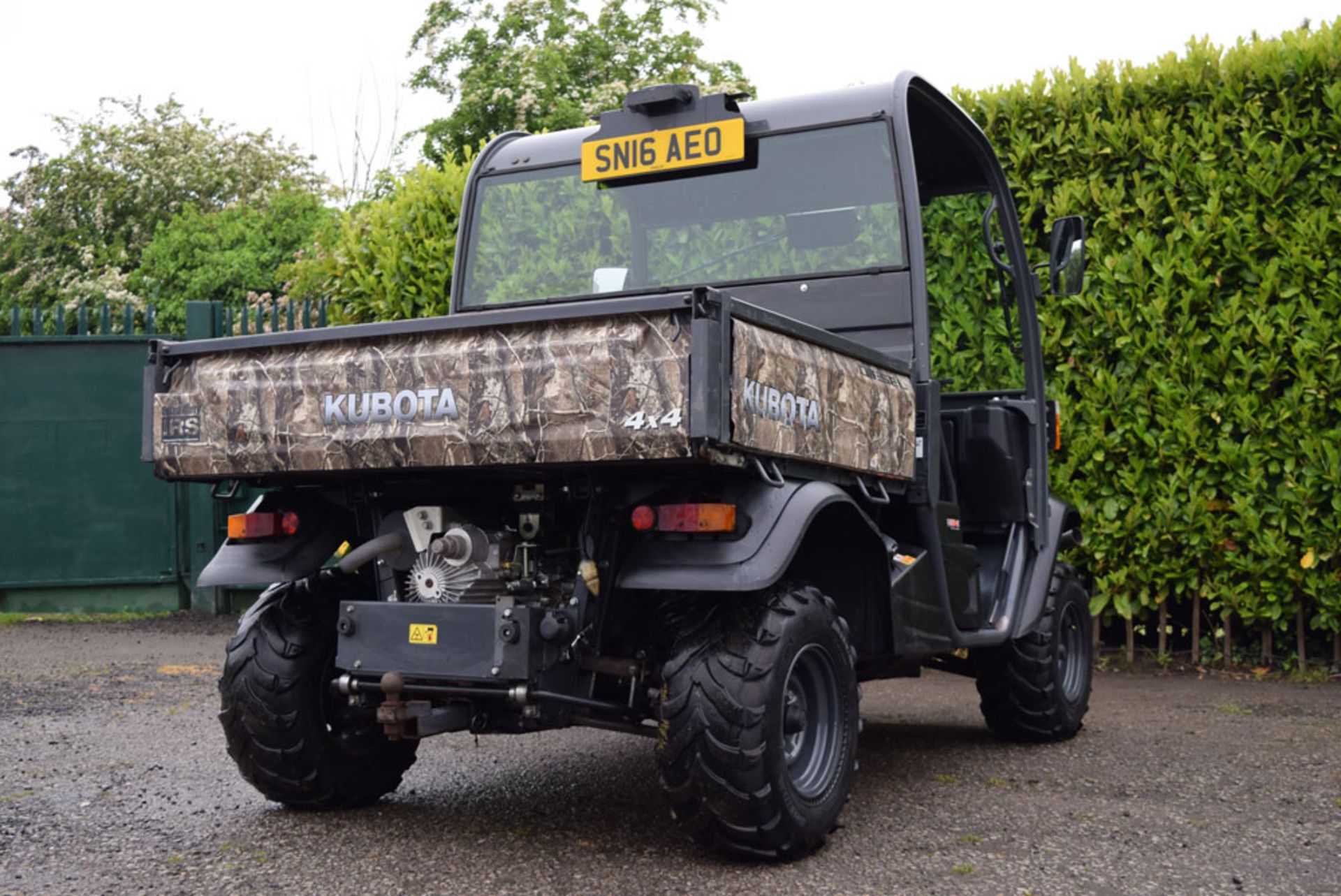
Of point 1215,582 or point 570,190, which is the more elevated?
Result: point 570,190

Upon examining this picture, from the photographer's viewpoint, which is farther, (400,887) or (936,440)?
(936,440)

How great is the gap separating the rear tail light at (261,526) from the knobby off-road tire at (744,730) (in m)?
1.47

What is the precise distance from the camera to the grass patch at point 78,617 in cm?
1048

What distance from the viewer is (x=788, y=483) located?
4.23m

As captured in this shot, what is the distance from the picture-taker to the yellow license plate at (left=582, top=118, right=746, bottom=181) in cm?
562

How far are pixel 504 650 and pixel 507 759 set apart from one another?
82.4 inches

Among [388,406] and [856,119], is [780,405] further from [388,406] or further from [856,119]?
[856,119]

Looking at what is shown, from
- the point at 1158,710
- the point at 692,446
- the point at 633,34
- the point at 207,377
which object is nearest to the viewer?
the point at 692,446

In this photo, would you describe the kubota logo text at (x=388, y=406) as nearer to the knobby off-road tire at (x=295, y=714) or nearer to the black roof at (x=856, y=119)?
the knobby off-road tire at (x=295, y=714)

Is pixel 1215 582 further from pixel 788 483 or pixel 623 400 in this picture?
pixel 623 400

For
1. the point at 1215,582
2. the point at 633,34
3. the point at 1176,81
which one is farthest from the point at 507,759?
the point at 633,34

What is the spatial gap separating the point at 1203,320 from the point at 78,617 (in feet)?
→ 26.0

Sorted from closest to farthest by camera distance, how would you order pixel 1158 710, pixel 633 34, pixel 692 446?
pixel 692 446 < pixel 1158 710 < pixel 633 34

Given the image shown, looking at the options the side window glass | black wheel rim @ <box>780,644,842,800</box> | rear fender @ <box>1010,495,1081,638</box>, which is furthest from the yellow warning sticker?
the side window glass
